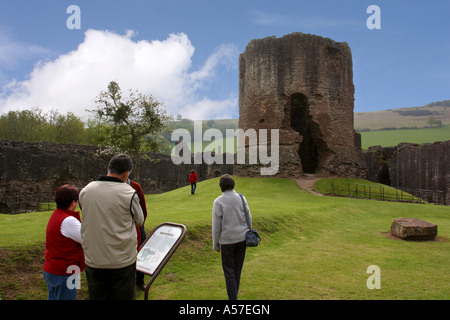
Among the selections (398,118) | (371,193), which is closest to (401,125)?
(398,118)

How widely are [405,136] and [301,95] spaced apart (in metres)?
69.6

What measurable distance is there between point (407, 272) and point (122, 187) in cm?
575

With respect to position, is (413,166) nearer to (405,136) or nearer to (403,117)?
(405,136)

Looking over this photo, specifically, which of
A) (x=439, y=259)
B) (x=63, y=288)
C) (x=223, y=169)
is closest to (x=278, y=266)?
(x=439, y=259)

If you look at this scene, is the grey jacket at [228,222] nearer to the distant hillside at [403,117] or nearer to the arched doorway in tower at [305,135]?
the arched doorway in tower at [305,135]

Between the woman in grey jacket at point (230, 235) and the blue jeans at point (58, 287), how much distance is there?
6.04 feet

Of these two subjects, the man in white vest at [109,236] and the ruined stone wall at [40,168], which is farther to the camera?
the ruined stone wall at [40,168]

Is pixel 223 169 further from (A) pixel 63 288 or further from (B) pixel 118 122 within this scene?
(A) pixel 63 288

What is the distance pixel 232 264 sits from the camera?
14.7 feet

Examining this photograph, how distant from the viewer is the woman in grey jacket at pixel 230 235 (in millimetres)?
4465

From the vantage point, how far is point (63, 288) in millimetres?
3523

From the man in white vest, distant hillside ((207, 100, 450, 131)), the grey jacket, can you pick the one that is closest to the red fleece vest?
the man in white vest

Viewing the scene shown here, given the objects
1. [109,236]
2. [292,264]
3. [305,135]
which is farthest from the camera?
[305,135]

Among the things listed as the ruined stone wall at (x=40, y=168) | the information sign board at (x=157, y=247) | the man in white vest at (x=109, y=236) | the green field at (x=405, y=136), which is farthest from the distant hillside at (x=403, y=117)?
the man in white vest at (x=109, y=236)
